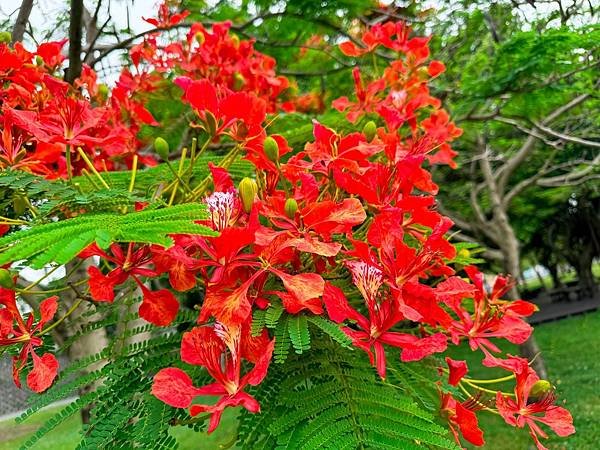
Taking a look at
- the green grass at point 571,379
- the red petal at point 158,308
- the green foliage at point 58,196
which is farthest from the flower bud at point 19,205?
the green grass at point 571,379

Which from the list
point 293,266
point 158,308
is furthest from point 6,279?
point 293,266

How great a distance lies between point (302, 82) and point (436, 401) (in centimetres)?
500

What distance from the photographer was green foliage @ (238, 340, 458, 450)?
793mm

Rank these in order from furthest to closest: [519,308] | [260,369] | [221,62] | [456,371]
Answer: [221,62], [519,308], [456,371], [260,369]

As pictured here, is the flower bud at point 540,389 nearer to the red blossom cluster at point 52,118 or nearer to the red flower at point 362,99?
the red blossom cluster at point 52,118

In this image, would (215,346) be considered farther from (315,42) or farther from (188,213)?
(315,42)

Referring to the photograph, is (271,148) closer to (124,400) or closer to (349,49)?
(124,400)

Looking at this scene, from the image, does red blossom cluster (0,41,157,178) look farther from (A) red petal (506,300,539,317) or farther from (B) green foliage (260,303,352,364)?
(A) red petal (506,300,539,317)

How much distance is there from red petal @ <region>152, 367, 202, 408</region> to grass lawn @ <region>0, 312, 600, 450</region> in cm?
184

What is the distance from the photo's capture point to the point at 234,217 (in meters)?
0.87

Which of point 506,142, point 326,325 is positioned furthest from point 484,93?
point 506,142

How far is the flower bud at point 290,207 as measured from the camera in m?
0.89

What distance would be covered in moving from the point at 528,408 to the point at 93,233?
801 mm

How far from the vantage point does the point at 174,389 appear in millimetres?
806
